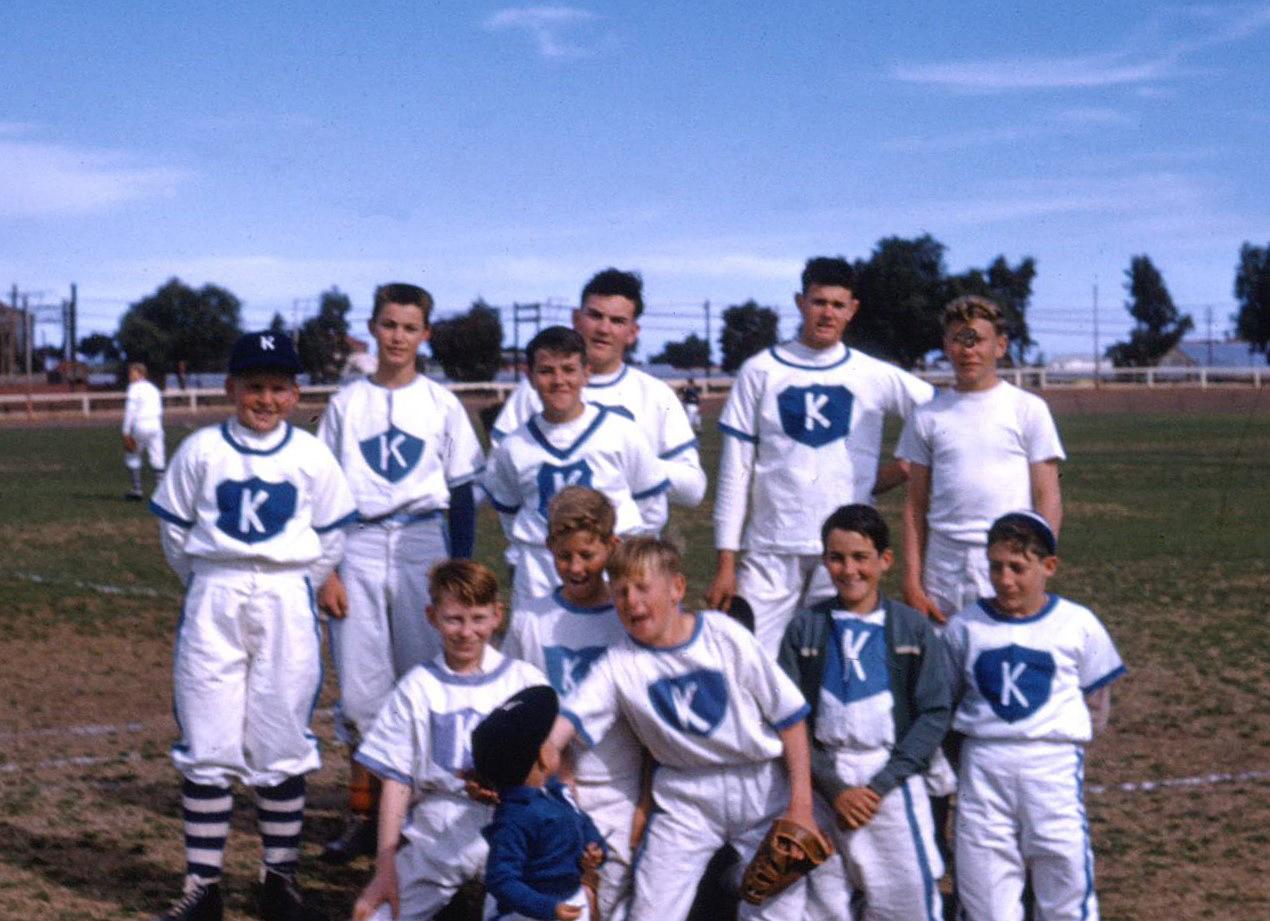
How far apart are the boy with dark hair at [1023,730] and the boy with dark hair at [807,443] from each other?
3.73ft

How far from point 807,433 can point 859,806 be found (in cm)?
179

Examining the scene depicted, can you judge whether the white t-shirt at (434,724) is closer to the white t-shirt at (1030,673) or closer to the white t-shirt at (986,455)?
the white t-shirt at (1030,673)

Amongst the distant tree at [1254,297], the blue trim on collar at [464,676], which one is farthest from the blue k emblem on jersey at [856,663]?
the distant tree at [1254,297]

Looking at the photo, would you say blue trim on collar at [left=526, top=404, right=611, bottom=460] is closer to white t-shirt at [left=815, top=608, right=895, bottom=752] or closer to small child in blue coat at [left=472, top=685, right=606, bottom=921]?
white t-shirt at [left=815, top=608, right=895, bottom=752]

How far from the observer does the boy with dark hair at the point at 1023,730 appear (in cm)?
499

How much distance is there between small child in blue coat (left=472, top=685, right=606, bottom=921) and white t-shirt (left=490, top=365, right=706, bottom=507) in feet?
6.63

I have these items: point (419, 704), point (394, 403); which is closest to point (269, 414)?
point (394, 403)

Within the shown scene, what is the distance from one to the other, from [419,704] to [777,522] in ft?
5.82

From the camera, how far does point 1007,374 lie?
6059cm

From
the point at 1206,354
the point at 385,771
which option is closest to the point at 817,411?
the point at 385,771

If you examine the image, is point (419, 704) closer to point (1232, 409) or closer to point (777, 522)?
point (777, 522)

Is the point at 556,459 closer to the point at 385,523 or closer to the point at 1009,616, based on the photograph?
the point at 385,523

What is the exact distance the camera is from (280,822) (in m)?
5.62

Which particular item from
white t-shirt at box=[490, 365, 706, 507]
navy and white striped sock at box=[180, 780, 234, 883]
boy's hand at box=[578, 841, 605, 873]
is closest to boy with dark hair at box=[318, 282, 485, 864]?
white t-shirt at box=[490, 365, 706, 507]
